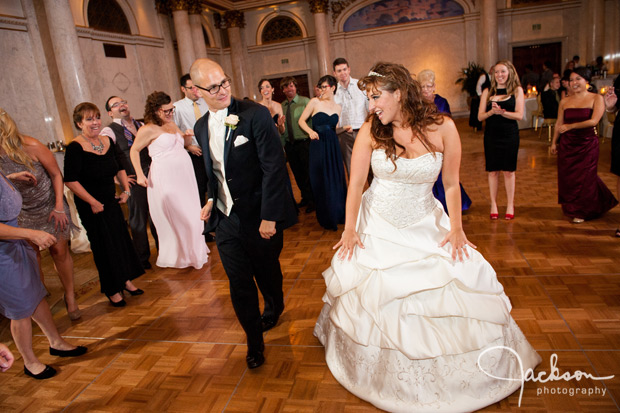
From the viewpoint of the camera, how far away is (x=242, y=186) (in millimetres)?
2303

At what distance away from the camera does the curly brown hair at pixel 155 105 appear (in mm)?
3793

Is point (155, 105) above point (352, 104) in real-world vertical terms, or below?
above

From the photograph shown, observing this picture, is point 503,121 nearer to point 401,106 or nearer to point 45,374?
point 401,106

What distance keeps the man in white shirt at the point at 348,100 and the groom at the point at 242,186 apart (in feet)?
8.33

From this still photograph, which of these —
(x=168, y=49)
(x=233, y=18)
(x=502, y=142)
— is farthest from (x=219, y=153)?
(x=233, y=18)

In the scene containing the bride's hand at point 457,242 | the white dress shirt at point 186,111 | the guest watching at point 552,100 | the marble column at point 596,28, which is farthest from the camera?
the marble column at point 596,28

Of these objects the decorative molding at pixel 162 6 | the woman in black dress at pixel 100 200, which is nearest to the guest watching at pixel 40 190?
the woman in black dress at pixel 100 200

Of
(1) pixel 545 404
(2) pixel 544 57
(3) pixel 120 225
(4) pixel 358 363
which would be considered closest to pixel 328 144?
(3) pixel 120 225

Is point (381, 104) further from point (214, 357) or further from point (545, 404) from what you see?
point (214, 357)

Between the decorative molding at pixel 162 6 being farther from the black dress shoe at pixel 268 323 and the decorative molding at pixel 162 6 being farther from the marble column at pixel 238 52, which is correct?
the black dress shoe at pixel 268 323

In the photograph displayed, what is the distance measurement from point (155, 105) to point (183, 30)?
29.9 feet

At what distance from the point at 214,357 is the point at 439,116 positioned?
1968 mm

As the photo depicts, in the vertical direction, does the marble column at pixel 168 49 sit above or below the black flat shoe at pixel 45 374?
above

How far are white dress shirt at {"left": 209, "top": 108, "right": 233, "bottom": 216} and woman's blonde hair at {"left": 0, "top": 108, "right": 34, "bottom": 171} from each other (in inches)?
53.0
